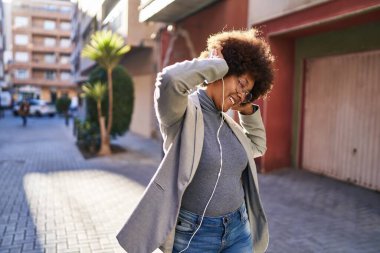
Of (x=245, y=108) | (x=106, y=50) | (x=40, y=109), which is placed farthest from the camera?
(x=40, y=109)

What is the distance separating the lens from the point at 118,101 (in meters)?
13.4

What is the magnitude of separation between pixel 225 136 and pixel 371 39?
21.1 feet

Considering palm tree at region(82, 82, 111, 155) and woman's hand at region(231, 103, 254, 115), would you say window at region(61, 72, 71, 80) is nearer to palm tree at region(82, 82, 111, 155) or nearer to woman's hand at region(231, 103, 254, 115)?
palm tree at region(82, 82, 111, 155)

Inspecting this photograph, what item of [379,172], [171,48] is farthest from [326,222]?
[171,48]

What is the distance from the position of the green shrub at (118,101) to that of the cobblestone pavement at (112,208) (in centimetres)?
277

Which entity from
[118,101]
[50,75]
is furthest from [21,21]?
[118,101]

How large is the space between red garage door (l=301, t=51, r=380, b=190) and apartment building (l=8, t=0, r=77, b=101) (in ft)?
223

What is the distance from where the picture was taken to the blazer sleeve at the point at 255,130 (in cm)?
243

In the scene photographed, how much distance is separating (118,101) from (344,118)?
7551 mm

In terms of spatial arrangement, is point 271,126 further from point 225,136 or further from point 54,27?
point 54,27

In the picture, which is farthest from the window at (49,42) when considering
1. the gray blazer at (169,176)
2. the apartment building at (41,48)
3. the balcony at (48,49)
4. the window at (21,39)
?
the gray blazer at (169,176)

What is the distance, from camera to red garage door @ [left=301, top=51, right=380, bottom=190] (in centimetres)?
757

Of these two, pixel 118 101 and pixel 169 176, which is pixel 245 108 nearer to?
pixel 169 176

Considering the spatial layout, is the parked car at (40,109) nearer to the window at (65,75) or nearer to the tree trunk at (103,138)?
the tree trunk at (103,138)
